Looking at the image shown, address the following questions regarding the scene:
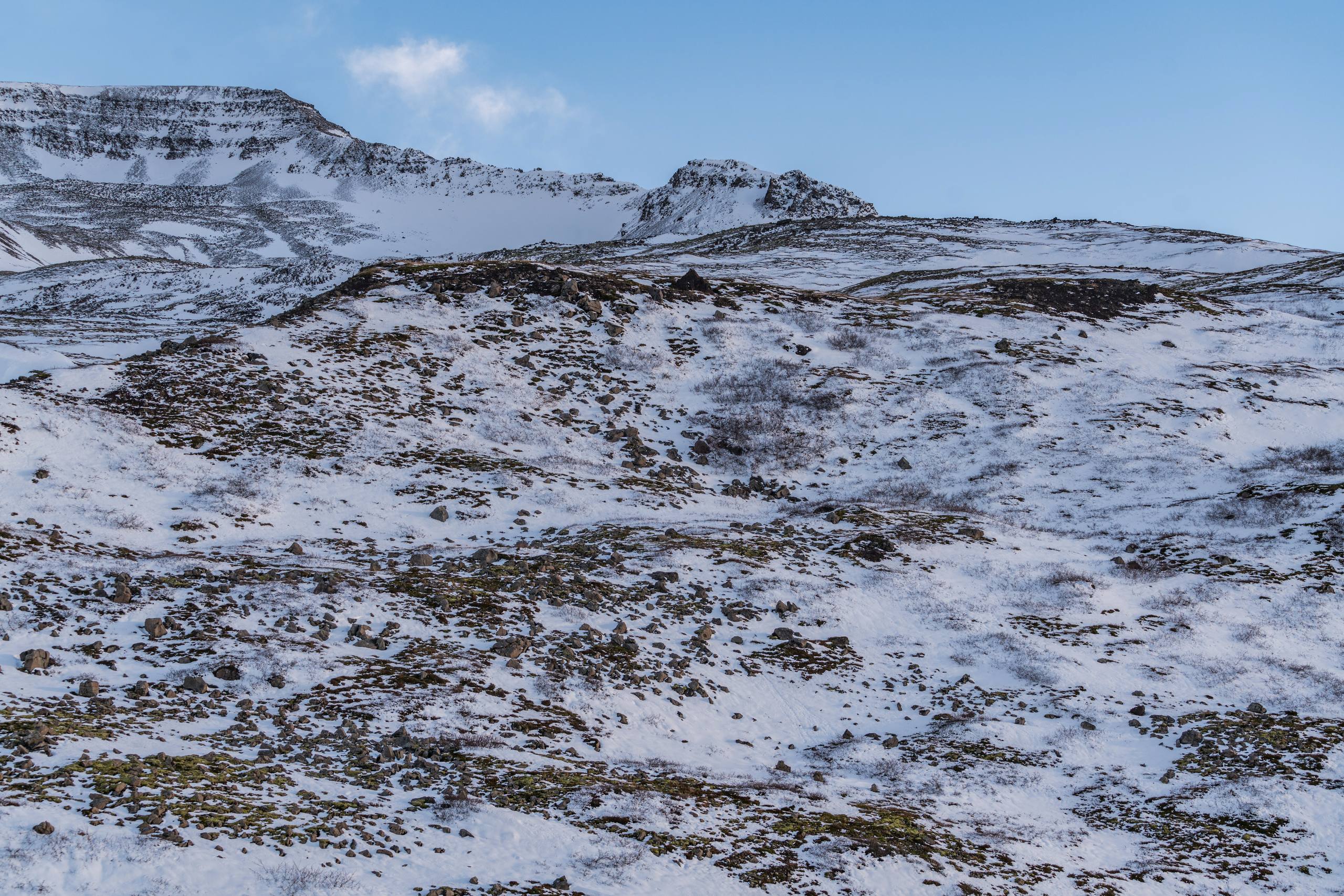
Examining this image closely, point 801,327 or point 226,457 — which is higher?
point 801,327

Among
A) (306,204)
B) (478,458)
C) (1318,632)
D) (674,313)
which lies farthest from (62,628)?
(306,204)

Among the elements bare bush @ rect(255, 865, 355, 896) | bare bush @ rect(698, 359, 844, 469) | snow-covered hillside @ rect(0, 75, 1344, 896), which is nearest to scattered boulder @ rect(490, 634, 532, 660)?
snow-covered hillside @ rect(0, 75, 1344, 896)

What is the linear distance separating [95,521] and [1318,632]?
30.8 metres

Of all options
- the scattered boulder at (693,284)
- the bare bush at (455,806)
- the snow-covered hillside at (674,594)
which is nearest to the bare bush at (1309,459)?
the snow-covered hillside at (674,594)

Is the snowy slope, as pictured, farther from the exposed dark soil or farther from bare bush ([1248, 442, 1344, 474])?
the exposed dark soil

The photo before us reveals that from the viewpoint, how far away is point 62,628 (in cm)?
1633

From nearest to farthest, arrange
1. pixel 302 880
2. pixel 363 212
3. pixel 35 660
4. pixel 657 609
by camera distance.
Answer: pixel 302 880
pixel 35 660
pixel 657 609
pixel 363 212

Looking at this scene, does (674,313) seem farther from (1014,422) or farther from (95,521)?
(95,521)

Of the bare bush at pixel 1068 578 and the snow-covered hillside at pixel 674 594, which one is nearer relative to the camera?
the snow-covered hillside at pixel 674 594

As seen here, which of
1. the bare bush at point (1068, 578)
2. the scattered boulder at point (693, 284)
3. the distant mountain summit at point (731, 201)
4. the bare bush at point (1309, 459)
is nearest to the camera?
the bare bush at point (1068, 578)

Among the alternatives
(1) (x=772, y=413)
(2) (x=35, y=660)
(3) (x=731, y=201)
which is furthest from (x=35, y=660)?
(3) (x=731, y=201)

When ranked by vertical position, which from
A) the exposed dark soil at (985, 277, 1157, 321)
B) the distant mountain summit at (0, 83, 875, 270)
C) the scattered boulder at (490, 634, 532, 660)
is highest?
the distant mountain summit at (0, 83, 875, 270)

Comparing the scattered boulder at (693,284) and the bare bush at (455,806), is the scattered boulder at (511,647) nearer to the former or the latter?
the bare bush at (455,806)

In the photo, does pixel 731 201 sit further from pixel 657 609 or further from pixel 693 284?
pixel 657 609
